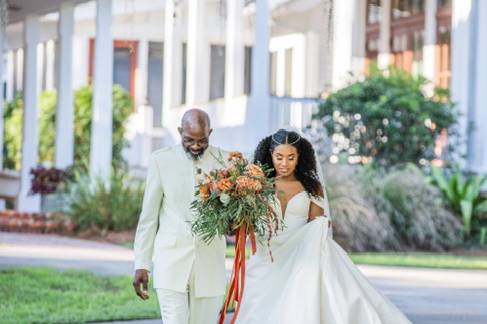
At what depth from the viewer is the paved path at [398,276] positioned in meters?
12.5

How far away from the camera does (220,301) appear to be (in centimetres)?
761

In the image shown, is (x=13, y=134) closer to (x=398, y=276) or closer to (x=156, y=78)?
(x=156, y=78)

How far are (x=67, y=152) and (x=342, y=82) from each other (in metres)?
4.71

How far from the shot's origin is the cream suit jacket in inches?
294

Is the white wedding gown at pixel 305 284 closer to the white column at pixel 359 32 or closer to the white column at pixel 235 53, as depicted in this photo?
the white column at pixel 235 53

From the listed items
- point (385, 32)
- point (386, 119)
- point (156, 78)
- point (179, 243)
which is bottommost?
point (179, 243)

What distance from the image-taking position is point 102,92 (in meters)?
21.5

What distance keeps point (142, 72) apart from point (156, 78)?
207 centimetres

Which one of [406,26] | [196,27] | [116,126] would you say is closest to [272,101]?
[196,27]

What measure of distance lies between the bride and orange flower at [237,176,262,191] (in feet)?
3.13

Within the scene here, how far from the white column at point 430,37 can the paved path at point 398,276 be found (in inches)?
314

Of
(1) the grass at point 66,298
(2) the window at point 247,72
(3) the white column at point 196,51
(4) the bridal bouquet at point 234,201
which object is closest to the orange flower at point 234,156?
(4) the bridal bouquet at point 234,201

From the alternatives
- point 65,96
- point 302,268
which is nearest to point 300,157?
point 302,268

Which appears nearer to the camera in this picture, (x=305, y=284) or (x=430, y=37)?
(x=305, y=284)
